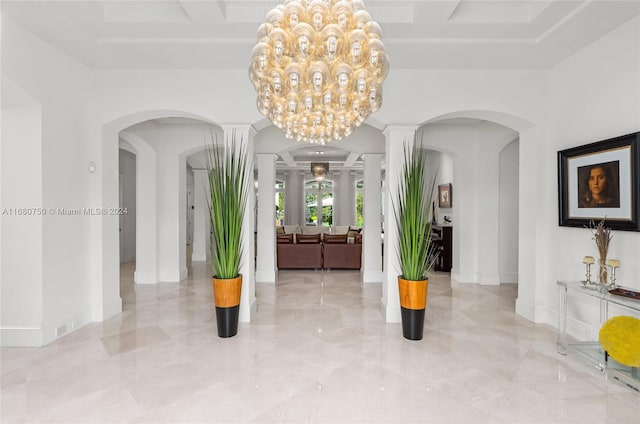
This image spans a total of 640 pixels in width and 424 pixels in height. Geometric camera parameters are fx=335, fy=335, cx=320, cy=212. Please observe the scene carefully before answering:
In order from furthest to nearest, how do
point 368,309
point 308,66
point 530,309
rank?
point 368,309
point 530,309
point 308,66

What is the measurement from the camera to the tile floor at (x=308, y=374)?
2.31 metres

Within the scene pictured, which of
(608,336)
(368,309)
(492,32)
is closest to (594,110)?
(492,32)

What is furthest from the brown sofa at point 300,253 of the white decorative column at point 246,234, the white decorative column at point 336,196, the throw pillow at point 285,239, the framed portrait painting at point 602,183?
the white decorative column at point 336,196

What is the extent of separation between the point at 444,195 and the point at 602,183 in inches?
170

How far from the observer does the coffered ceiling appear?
2.96 meters

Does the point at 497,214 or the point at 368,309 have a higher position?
the point at 497,214

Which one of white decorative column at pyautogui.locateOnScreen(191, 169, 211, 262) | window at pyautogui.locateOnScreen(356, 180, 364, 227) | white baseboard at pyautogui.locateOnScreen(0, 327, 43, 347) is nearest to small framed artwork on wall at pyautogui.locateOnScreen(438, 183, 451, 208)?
window at pyautogui.locateOnScreen(356, 180, 364, 227)

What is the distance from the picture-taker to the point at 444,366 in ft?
9.77

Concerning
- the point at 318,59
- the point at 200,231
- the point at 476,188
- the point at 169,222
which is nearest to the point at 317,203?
the point at 200,231

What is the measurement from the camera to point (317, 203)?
551 inches

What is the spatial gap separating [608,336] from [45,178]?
534cm

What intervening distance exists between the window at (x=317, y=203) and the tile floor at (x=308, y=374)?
31.5ft

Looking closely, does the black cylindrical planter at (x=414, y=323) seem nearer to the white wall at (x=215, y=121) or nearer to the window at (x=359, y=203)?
the white wall at (x=215, y=121)

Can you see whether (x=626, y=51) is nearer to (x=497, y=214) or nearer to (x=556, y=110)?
(x=556, y=110)
